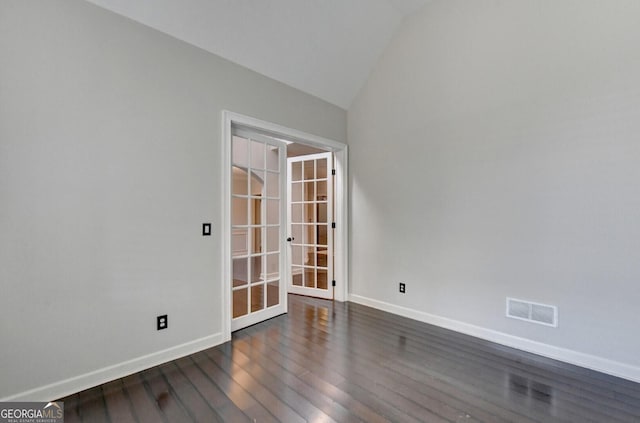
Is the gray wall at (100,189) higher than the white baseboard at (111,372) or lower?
higher

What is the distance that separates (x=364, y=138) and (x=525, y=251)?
2.28 metres

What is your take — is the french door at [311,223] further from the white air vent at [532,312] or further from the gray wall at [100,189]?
the white air vent at [532,312]

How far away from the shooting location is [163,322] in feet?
8.01

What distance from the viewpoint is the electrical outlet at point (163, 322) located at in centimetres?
242

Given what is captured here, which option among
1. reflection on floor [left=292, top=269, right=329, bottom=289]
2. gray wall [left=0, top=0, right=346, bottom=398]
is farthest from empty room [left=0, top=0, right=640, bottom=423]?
reflection on floor [left=292, top=269, right=329, bottom=289]

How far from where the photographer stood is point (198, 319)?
2650 mm

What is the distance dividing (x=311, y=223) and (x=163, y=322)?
237 cm

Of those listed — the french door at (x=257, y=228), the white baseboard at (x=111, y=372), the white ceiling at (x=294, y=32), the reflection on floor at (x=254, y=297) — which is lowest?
the white baseboard at (x=111, y=372)

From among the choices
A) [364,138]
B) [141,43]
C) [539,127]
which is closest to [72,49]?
[141,43]

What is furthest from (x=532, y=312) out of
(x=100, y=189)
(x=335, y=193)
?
(x=100, y=189)

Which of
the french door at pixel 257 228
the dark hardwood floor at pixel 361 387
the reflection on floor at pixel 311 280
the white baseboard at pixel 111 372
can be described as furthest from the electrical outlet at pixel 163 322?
the reflection on floor at pixel 311 280

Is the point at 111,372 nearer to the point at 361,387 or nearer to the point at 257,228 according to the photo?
the point at 257,228

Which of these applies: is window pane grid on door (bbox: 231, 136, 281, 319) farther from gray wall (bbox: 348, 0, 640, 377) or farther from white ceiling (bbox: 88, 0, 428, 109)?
gray wall (bbox: 348, 0, 640, 377)

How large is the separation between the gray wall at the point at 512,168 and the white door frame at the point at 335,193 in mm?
401
